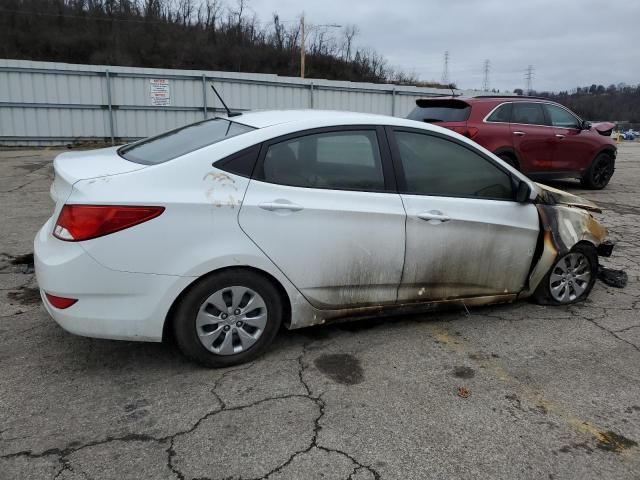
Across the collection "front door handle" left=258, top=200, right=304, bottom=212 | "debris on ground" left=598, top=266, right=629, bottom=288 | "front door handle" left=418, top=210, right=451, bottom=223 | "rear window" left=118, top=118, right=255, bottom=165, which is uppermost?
"rear window" left=118, top=118, right=255, bottom=165

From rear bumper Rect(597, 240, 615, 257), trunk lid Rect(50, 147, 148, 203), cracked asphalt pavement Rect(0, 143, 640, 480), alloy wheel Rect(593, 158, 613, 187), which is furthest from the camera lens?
alloy wheel Rect(593, 158, 613, 187)

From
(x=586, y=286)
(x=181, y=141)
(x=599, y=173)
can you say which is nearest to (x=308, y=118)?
(x=181, y=141)

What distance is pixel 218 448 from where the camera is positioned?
252 centimetres

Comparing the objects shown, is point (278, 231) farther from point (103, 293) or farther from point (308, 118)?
point (103, 293)

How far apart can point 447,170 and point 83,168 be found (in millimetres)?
2430

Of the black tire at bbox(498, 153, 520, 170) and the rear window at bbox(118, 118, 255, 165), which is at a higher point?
the rear window at bbox(118, 118, 255, 165)

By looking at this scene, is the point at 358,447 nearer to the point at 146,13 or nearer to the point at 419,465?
the point at 419,465

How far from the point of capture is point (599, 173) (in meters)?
10.8

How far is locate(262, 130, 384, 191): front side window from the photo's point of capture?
3281 millimetres

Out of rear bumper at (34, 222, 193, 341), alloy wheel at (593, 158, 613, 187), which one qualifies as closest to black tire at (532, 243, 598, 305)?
rear bumper at (34, 222, 193, 341)

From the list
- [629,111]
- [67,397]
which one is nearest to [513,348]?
[67,397]

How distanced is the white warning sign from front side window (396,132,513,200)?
49.8 ft

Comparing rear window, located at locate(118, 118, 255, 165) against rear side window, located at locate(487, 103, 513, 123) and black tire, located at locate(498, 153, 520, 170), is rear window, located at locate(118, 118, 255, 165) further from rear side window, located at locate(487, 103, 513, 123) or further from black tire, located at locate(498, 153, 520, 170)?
black tire, located at locate(498, 153, 520, 170)

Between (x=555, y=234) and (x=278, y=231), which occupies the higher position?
(x=278, y=231)
